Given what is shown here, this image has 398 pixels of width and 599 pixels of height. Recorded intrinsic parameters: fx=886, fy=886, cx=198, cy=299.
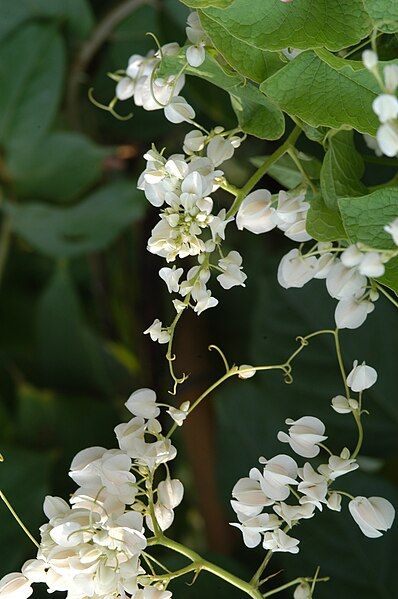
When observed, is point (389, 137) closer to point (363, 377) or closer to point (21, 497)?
point (363, 377)

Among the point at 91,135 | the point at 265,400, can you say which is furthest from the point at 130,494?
the point at 91,135

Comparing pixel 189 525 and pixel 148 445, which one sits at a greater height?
pixel 148 445

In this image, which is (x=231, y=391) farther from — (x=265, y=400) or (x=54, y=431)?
(x=54, y=431)

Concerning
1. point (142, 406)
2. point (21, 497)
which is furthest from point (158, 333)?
point (21, 497)

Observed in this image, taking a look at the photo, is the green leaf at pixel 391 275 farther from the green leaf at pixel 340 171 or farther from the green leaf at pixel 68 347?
the green leaf at pixel 68 347

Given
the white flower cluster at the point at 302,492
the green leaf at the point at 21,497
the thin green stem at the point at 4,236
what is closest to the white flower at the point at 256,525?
the white flower cluster at the point at 302,492

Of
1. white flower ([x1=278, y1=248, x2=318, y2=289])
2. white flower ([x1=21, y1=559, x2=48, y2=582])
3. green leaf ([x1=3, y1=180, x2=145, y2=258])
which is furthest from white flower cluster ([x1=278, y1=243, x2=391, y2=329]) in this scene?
green leaf ([x1=3, y1=180, x2=145, y2=258])

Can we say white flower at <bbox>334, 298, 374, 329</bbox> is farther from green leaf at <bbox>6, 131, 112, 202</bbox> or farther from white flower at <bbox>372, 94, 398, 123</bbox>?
green leaf at <bbox>6, 131, 112, 202</bbox>
